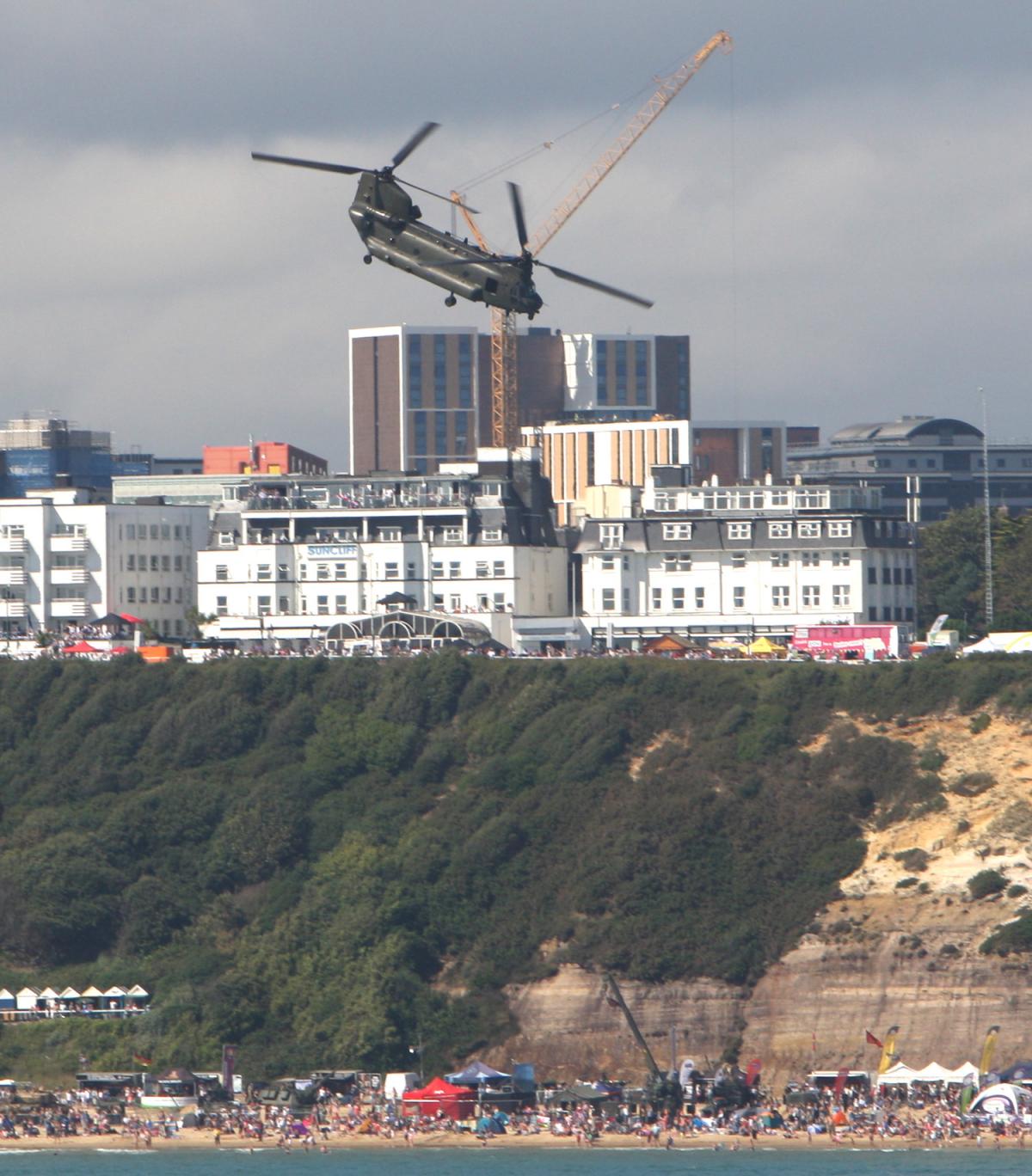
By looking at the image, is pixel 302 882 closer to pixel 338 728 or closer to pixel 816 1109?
pixel 338 728

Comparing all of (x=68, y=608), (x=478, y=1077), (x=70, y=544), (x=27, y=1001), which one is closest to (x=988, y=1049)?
(x=478, y=1077)

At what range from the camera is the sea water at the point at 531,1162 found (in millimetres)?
98812

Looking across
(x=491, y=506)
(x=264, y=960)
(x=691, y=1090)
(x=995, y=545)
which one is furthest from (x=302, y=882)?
(x=995, y=545)

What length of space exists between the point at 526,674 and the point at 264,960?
24228mm

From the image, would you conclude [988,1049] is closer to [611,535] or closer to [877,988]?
[877,988]

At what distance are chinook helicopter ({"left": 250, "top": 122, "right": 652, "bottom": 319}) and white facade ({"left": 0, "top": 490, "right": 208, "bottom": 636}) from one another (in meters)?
78.7

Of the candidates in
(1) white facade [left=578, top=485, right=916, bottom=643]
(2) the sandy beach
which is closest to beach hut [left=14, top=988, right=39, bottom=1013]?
(2) the sandy beach

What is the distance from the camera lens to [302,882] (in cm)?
12812

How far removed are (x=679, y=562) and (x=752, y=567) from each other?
463cm

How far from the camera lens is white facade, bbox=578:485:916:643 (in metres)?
160

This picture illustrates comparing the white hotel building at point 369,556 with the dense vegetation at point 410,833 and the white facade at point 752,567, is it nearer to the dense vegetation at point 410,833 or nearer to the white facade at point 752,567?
the white facade at point 752,567

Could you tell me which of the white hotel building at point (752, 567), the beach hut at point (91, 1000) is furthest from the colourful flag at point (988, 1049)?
the white hotel building at point (752, 567)

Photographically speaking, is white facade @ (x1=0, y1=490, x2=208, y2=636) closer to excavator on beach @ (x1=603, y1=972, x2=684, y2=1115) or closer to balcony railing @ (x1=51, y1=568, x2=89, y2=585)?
balcony railing @ (x1=51, y1=568, x2=89, y2=585)

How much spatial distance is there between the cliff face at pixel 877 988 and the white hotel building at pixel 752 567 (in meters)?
37.5
